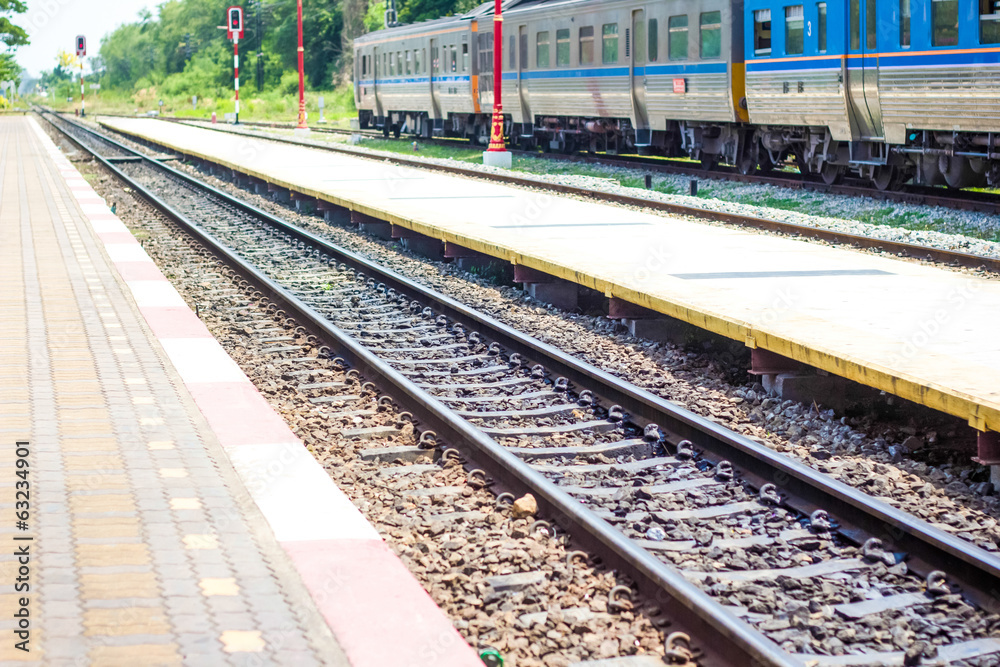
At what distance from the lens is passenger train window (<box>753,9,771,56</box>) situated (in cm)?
1960

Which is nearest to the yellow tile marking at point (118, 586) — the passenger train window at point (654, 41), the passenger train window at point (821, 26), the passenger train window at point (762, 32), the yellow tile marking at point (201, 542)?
the yellow tile marking at point (201, 542)

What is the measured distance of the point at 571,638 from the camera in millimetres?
4176

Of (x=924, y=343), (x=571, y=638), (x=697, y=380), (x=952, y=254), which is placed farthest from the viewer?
(x=952, y=254)

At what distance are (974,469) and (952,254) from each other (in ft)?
19.1

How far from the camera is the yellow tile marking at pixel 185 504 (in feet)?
16.5

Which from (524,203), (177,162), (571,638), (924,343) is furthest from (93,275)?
(177,162)

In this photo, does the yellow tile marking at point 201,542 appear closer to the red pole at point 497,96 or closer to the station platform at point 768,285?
the station platform at point 768,285

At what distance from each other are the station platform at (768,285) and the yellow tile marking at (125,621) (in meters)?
3.66

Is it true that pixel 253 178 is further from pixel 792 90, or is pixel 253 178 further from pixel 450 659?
pixel 450 659

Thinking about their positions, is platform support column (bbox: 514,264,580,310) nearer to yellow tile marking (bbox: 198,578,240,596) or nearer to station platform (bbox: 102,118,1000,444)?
station platform (bbox: 102,118,1000,444)

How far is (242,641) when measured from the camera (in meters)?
3.76

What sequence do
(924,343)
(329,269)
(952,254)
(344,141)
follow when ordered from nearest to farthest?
(924,343) → (952,254) → (329,269) → (344,141)

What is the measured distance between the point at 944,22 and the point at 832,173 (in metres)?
4.51

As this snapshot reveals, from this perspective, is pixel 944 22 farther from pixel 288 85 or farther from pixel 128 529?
pixel 288 85
